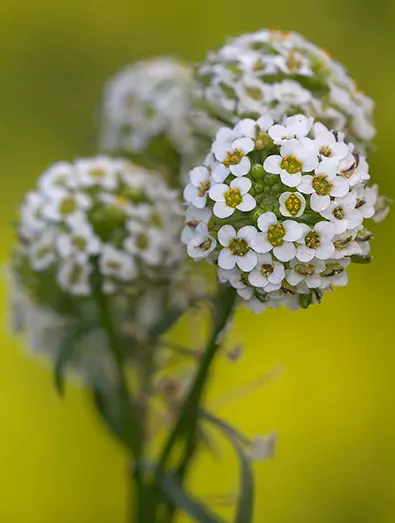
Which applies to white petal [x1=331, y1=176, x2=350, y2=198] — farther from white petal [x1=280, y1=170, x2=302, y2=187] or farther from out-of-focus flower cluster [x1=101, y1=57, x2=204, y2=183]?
out-of-focus flower cluster [x1=101, y1=57, x2=204, y2=183]

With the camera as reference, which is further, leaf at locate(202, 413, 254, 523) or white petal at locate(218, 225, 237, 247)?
leaf at locate(202, 413, 254, 523)

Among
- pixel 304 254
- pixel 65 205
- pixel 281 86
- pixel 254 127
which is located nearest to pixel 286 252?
pixel 304 254

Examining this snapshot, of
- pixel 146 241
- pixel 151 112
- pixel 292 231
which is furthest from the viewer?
pixel 151 112

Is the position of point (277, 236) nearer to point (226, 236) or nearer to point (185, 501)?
point (226, 236)

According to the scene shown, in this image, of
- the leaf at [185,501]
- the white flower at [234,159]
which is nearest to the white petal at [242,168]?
the white flower at [234,159]

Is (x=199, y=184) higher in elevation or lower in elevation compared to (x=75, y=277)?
higher

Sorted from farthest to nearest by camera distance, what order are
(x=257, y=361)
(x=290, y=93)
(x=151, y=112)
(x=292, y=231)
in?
(x=257, y=361)
(x=151, y=112)
(x=290, y=93)
(x=292, y=231)

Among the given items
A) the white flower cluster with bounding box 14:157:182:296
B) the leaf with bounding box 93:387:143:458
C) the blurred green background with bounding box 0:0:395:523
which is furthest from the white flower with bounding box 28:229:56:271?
the blurred green background with bounding box 0:0:395:523
